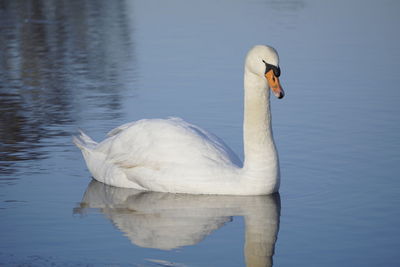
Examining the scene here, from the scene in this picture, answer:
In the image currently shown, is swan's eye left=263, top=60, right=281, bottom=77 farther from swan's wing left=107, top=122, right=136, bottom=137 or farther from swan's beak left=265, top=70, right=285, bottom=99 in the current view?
swan's wing left=107, top=122, right=136, bottom=137

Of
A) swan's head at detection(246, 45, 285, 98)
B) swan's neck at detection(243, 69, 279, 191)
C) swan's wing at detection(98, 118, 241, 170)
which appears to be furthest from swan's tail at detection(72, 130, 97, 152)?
swan's head at detection(246, 45, 285, 98)

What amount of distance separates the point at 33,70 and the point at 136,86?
2.40 metres

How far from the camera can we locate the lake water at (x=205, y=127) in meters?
7.23

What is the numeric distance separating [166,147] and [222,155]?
0.52m

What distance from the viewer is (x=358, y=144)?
10430 mm

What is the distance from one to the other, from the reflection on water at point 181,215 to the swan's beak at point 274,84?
0.97 meters

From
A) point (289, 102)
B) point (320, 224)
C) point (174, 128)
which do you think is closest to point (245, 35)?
point (289, 102)

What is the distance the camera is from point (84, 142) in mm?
9828

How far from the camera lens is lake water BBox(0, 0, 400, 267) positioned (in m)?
7.23

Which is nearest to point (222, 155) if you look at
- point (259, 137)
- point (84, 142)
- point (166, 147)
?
point (259, 137)

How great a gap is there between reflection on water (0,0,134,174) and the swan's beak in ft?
9.09

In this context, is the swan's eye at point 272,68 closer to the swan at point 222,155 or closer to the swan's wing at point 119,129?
the swan at point 222,155

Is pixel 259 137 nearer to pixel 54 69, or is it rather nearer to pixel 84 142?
pixel 84 142

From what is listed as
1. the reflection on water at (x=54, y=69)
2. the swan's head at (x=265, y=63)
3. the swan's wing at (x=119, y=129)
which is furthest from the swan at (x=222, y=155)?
the reflection on water at (x=54, y=69)
